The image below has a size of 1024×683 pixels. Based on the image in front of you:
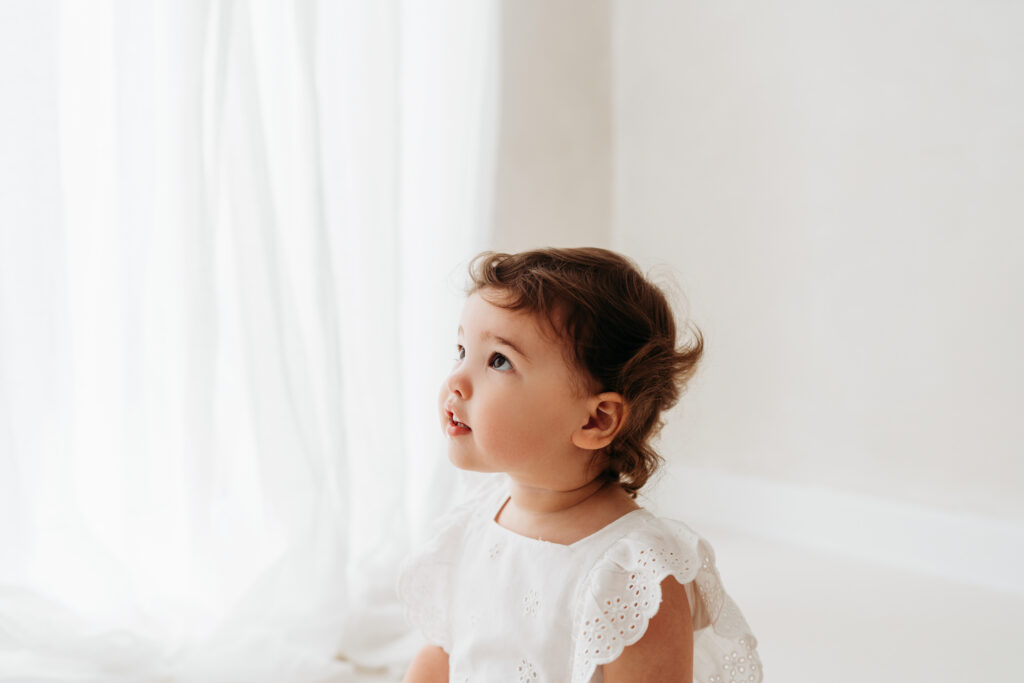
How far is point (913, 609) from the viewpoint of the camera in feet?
5.20

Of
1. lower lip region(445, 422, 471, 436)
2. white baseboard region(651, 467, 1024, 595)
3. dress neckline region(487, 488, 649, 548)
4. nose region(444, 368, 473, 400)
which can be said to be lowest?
white baseboard region(651, 467, 1024, 595)

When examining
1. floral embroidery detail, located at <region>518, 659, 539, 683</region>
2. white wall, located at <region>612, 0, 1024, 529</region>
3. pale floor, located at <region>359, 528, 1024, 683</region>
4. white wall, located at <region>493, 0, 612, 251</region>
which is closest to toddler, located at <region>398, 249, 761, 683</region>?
floral embroidery detail, located at <region>518, 659, 539, 683</region>

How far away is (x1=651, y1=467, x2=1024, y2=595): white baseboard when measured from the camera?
5.57 ft

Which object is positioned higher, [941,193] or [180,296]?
[941,193]

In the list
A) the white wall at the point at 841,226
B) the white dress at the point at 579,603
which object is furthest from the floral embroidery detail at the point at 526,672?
the white wall at the point at 841,226

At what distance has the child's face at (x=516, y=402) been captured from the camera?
2.88ft

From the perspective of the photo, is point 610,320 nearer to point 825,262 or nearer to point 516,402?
point 516,402

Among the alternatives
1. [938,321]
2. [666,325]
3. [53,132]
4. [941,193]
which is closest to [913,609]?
[938,321]

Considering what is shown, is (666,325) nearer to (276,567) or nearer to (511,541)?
(511,541)

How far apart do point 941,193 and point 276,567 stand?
1307 mm

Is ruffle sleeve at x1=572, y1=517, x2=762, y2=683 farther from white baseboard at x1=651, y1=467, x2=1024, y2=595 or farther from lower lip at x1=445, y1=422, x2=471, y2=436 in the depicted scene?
white baseboard at x1=651, y1=467, x2=1024, y2=595

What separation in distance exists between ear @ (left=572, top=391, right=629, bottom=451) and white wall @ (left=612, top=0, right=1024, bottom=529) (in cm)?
77

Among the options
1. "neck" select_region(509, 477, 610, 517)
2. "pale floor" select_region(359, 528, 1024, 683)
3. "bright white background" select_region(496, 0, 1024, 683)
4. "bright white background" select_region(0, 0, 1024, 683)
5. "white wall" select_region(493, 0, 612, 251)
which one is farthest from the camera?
"white wall" select_region(493, 0, 612, 251)

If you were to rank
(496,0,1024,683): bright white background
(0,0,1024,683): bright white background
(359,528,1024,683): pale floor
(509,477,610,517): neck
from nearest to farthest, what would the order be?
1. (509,477,610,517): neck
2. (359,528,1024,683): pale floor
3. (0,0,1024,683): bright white background
4. (496,0,1024,683): bright white background
